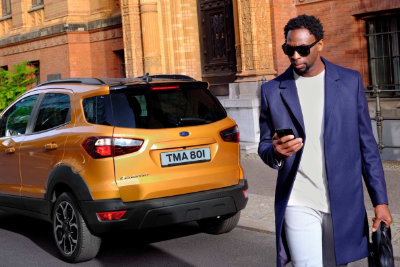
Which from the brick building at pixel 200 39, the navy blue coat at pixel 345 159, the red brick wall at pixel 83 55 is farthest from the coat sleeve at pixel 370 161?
the red brick wall at pixel 83 55

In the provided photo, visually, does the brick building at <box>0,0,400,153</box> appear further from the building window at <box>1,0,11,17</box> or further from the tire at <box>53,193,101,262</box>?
the tire at <box>53,193,101,262</box>

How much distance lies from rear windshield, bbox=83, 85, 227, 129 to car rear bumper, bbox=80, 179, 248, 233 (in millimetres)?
718

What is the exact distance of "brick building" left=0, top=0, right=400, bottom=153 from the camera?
47.6 ft

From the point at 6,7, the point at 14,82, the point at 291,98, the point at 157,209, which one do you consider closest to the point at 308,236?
the point at 291,98

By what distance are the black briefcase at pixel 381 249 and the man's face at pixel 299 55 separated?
91cm

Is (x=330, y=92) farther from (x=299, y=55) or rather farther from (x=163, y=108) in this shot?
(x=163, y=108)

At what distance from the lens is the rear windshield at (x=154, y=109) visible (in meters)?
6.72

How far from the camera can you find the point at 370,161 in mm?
3707

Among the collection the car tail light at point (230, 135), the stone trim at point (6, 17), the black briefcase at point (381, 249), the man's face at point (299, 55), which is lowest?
the black briefcase at point (381, 249)

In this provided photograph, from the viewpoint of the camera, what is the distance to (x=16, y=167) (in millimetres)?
7996

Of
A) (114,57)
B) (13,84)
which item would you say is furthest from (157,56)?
(13,84)

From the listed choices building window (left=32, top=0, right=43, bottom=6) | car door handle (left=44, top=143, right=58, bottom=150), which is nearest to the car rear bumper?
car door handle (left=44, top=143, right=58, bottom=150)

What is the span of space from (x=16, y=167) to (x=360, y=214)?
5158 mm

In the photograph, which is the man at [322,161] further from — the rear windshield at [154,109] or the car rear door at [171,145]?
the rear windshield at [154,109]
